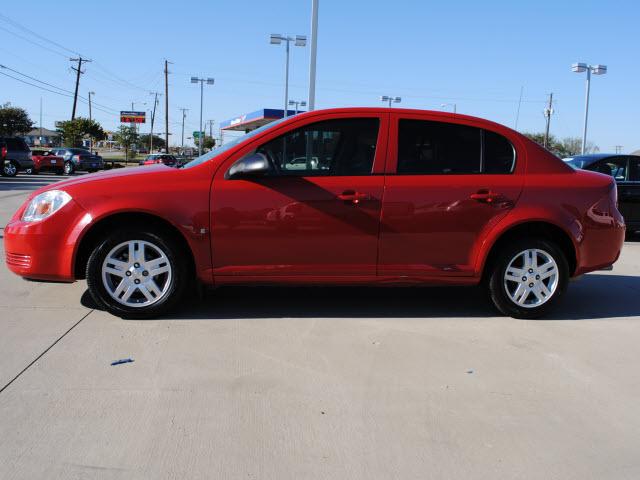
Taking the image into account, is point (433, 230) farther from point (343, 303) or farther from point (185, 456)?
point (185, 456)

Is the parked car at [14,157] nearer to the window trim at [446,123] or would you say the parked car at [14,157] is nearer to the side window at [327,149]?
the side window at [327,149]

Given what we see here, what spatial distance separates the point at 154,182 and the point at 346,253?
1635mm

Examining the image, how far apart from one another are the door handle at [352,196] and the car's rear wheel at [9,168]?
2652 cm

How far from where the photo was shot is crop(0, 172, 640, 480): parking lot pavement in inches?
114

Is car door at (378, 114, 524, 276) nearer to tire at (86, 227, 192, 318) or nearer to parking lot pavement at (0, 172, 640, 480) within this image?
parking lot pavement at (0, 172, 640, 480)

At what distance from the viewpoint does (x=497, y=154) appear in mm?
5160

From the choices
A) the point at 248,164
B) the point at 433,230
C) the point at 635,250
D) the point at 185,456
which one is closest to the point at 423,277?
the point at 433,230

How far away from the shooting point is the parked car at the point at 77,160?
36688 millimetres

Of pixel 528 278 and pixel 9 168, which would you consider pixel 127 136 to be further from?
pixel 528 278

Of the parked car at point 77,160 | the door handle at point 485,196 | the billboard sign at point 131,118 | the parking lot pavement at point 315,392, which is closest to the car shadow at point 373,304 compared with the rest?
the parking lot pavement at point 315,392

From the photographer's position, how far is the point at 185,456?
9.48 feet

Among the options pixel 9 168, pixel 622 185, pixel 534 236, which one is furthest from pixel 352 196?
pixel 9 168

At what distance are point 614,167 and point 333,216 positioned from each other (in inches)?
306

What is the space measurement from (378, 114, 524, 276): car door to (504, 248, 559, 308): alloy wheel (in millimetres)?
406
